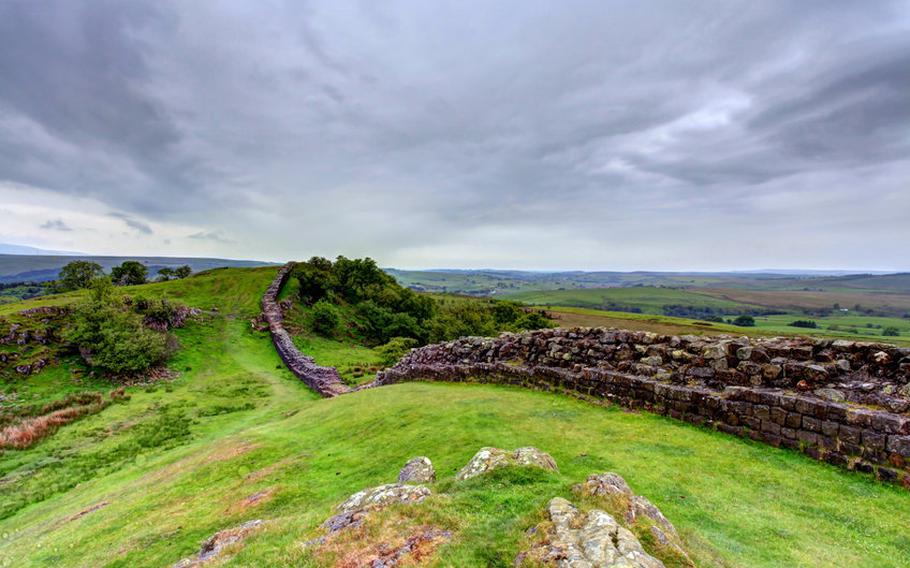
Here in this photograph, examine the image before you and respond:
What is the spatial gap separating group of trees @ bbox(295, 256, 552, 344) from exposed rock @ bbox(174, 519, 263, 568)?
3935 centimetres

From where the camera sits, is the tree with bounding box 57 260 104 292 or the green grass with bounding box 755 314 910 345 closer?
the green grass with bounding box 755 314 910 345

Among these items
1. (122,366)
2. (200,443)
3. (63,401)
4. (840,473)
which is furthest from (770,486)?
(122,366)

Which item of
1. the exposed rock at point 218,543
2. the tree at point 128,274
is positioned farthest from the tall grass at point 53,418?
the tree at point 128,274

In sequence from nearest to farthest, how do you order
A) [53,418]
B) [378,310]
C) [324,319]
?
1. [53,418]
2. [324,319]
3. [378,310]

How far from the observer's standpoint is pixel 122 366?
28.9m

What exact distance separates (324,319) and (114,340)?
21.2 meters

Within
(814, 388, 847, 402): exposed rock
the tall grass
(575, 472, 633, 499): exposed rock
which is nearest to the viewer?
(575, 472, 633, 499): exposed rock

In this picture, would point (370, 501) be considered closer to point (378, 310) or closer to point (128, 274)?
point (378, 310)

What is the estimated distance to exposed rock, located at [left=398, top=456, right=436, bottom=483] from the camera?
8125 mm

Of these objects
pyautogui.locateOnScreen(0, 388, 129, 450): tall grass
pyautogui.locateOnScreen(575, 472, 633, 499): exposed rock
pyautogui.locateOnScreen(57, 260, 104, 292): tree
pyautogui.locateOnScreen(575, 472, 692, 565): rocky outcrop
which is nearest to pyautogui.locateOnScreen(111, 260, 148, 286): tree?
pyautogui.locateOnScreen(57, 260, 104, 292): tree

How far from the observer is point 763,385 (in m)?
10.6

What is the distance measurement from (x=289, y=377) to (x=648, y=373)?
2869cm

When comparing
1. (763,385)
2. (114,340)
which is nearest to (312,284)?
(114,340)

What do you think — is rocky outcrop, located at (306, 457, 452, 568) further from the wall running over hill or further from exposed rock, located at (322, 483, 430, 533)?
the wall running over hill
